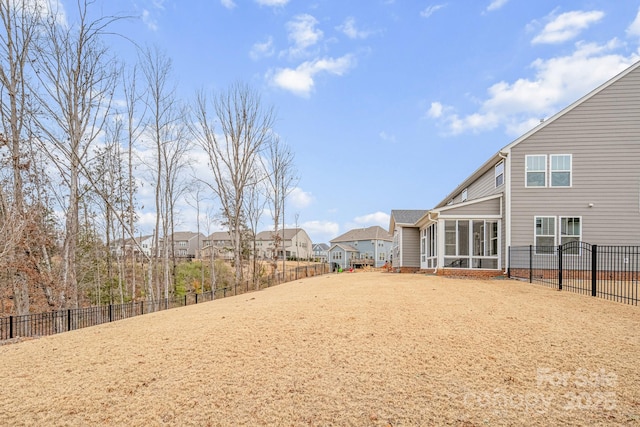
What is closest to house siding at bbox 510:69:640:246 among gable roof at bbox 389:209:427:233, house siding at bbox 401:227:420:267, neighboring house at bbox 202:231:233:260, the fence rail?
house siding at bbox 401:227:420:267

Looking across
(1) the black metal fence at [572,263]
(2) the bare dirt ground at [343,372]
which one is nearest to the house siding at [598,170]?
(1) the black metal fence at [572,263]

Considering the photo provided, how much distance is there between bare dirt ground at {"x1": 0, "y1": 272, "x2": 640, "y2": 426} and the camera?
3.14 m

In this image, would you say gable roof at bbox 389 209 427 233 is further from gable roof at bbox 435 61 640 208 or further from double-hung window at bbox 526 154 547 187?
double-hung window at bbox 526 154 547 187

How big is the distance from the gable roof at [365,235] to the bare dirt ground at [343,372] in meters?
46.7

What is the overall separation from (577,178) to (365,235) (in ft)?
136

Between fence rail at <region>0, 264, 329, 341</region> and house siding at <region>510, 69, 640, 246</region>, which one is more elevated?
house siding at <region>510, 69, 640, 246</region>

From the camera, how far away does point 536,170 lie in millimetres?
14680

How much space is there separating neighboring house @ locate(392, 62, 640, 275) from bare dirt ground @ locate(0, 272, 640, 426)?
8.68 meters

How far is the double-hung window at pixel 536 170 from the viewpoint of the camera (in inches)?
577

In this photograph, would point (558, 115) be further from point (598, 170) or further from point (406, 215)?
point (406, 215)

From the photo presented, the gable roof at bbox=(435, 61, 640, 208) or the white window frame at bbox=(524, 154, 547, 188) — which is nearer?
the gable roof at bbox=(435, 61, 640, 208)

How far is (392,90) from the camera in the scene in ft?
49.4

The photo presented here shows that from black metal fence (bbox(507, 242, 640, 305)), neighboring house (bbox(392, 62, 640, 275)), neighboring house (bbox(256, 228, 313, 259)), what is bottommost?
neighboring house (bbox(256, 228, 313, 259))

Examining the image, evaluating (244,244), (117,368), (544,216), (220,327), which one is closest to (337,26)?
(544,216)
